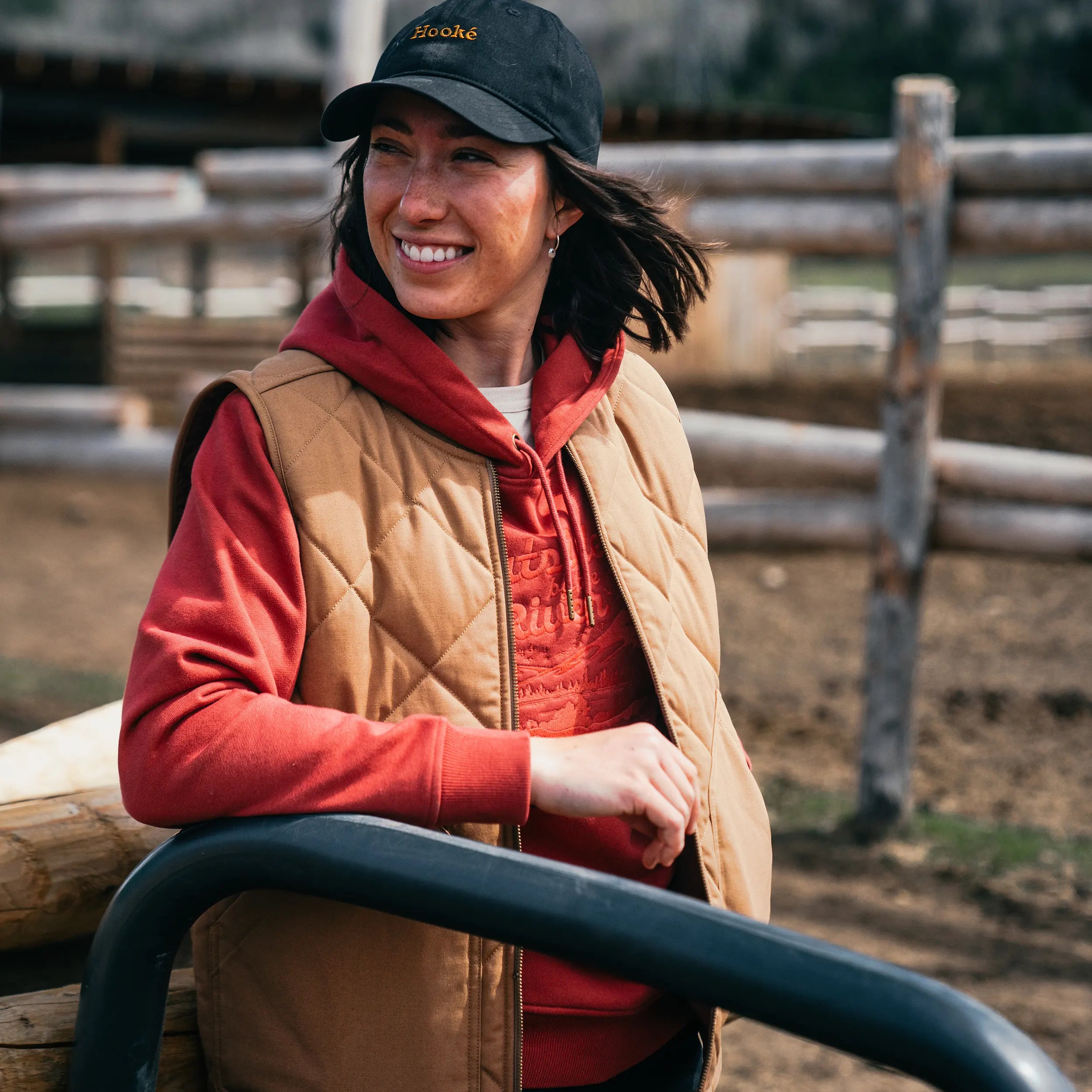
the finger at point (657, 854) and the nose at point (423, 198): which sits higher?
the nose at point (423, 198)

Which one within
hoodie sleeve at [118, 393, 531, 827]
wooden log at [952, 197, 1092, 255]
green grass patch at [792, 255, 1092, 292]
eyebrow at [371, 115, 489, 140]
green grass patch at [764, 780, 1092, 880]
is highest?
green grass patch at [792, 255, 1092, 292]

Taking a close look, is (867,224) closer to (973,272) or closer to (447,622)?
→ (447,622)

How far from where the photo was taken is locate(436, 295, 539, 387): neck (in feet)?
4.89

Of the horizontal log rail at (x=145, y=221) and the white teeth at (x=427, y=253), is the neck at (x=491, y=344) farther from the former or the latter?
the horizontal log rail at (x=145, y=221)

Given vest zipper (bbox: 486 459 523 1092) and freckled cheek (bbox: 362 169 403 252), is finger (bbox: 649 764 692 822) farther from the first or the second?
freckled cheek (bbox: 362 169 403 252)

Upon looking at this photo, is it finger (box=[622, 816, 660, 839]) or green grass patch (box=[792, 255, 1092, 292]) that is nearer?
finger (box=[622, 816, 660, 839])

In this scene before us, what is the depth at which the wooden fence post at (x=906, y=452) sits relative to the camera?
3.66 m

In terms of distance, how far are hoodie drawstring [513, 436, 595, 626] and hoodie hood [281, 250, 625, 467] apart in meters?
0.01

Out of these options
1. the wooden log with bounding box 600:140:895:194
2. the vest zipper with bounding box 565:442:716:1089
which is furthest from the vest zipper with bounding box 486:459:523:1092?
the wooden log with bounding box 600:140:895:194

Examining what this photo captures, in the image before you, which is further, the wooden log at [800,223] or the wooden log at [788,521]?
the wooden log at [788,521]

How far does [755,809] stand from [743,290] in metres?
12.3

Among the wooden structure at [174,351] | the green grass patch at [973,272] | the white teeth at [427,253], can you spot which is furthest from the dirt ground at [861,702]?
the green grass patch at [973,272]

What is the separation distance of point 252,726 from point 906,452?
2.95 m

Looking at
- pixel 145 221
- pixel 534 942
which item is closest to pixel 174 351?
pixel 145 221
